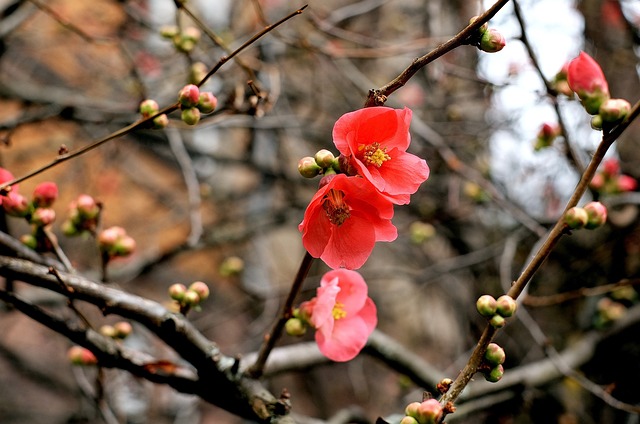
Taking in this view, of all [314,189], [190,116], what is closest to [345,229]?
[190,116]

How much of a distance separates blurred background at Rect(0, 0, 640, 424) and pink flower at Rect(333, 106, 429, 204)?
0.38 metres

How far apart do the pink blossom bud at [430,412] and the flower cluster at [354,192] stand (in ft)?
0.79

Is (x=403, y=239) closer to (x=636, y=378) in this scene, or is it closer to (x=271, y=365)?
(x=636, y=378)

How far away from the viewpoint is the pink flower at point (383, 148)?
837mm

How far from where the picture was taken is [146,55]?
367 centimetres

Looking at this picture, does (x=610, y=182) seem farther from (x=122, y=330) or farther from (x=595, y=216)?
(x=122, y=330)

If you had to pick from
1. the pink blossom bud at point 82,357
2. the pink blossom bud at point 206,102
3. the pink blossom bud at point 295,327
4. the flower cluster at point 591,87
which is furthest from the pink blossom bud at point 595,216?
the pink blossom bud at point 82,357

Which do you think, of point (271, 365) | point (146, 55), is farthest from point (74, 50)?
point (271, 365)

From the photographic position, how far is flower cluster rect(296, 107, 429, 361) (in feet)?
2.75

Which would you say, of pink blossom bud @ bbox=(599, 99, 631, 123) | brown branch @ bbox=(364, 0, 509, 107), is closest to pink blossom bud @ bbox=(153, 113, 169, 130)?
brown branch @ bbox=(364, 0, 509, 107)

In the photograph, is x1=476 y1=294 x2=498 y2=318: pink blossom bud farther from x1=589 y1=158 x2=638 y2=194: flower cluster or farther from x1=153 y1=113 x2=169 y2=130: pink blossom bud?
x1=589 y1=158 x2=638 y2=194: flower cluster

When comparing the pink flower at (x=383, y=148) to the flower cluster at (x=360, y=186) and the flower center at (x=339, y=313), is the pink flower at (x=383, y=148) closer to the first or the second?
the flower cluster at (x=360, y=186)

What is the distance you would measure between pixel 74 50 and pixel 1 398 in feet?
8.85

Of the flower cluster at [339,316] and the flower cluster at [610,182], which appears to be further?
the flower cluster at [610,182]
